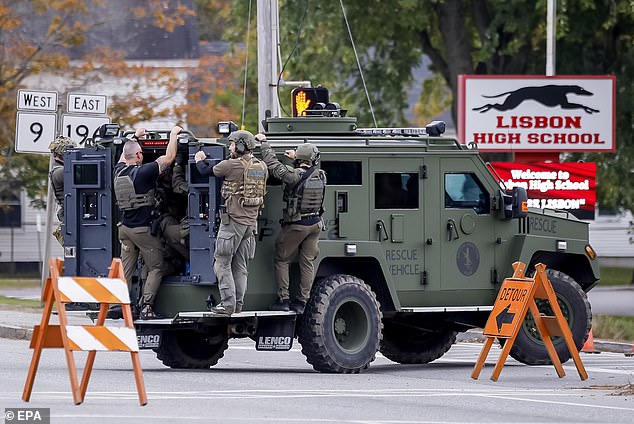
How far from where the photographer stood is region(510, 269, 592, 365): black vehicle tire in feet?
57.0

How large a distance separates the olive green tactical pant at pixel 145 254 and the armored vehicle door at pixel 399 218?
2.28m

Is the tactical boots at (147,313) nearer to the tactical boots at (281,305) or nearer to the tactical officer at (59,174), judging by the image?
the tactical boots at (281,305)

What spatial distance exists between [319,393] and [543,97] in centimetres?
1393

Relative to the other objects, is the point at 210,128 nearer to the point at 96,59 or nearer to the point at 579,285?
the point at 96,59

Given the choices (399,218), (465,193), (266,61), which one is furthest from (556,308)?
(266,61)

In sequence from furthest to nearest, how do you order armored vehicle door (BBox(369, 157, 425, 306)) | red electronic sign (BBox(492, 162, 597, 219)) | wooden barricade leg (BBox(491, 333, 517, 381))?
red electronic sign (BBox(492, 162, 597, 219)) → armored vehicle door (BBox(369, 157, 425, 306)) → wooden barricade leg (BBox(491, 333, 517, 381))

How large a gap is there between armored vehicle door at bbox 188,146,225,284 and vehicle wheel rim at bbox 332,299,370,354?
1.43 metres

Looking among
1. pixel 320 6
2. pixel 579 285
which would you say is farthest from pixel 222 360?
pixel 320 6

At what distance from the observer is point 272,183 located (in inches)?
632

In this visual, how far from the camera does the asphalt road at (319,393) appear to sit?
38.0ft

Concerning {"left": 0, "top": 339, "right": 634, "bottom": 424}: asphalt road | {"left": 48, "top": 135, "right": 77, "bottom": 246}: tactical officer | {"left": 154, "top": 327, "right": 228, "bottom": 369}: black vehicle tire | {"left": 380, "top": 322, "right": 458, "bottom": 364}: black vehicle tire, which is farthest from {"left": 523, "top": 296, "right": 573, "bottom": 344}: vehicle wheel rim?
{"left": 48, "top": 135, "right": 77, "bottom": 246}: tactical officer

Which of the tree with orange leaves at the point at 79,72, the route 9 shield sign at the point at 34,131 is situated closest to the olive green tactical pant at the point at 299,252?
the route 9 shield sign at the point at 34,131

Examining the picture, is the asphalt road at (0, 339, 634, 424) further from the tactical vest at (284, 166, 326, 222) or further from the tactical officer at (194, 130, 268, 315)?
the tactical vest at (284, 166, 326, 222)

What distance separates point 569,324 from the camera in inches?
687
